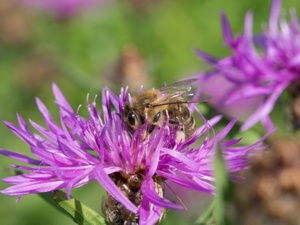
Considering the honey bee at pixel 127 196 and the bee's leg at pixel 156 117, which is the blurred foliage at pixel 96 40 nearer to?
the bee's leg at pixel 156 117

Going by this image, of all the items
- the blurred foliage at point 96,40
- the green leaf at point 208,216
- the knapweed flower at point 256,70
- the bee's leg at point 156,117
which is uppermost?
the blurred foliage at point 96,40

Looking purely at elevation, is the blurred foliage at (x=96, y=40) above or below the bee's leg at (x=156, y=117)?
above

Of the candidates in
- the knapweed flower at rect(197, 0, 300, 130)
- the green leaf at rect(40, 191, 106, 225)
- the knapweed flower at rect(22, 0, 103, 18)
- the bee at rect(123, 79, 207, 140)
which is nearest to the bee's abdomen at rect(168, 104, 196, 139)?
the bee at rect(123, 79, 207, 140)

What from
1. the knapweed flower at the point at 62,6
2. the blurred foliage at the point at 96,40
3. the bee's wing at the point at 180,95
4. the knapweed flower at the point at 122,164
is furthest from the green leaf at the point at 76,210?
the knapweed flower at the point at 62,6

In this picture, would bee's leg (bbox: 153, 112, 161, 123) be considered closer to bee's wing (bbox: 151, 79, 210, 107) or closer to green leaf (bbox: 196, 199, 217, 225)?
bee's wing (bbox: 151, 79, 210, 107)

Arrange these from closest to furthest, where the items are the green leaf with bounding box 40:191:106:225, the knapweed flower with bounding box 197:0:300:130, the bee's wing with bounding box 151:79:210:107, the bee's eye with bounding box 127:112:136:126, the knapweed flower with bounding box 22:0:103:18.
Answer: the green leaf with bounding box 40:191:106:225 → the bee's eye with bounding box 127:112:136:126 → the bee's wing with bounding box 151:79:210:107 → the knapweed flower with bounding box 197:0:300:130 → the knapweed flower with bounding box 22:0:103:18
